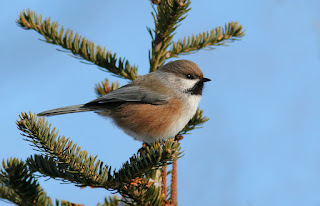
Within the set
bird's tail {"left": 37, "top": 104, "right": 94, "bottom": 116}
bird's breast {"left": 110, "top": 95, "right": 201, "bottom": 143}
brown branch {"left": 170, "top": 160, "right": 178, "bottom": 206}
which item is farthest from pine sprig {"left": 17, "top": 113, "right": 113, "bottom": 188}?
bird's breast {"left": 110, "top": 95, "right": 201, "bottom": 143}

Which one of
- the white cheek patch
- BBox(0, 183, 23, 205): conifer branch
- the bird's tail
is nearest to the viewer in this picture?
BBox(0, 183, 23, 205): conifer branch

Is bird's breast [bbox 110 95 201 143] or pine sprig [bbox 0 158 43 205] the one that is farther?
bird's breast [bbox 110 95 201 143]

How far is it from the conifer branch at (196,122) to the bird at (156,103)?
0.19 feet

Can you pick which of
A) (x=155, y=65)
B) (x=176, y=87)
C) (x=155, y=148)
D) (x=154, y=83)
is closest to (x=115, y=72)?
(x=155, y=65)

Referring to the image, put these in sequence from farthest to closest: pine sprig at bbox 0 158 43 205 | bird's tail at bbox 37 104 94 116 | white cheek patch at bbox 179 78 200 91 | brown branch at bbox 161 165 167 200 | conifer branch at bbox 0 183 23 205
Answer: white cheek patch at bbox 179 78 200 91 → bird's tail at bbox 37 104 94 116 → brown branch at bbox 161 165 167 200 → conifer branch at bbox 0 183 23 205 → pine sprig at bbox 0 158 43 205

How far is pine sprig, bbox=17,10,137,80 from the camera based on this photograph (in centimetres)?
301

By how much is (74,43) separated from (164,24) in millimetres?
877

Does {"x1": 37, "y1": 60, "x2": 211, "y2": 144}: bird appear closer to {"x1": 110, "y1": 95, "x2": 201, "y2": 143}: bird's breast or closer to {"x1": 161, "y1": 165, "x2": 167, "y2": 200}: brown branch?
{"x1": 110, "y1": 95, "x2": 201, "y2": 143}: bird's breast

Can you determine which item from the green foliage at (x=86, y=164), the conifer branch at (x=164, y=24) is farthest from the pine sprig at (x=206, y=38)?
the green foliage at (x=86, y=164)

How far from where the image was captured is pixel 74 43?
3.08 meters

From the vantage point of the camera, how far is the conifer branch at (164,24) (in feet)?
8.75

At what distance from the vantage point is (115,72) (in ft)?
10.4

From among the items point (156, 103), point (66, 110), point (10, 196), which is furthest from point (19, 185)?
Answer: point (156, 103)

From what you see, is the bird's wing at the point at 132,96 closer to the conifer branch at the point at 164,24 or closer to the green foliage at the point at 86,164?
the conifer branch at the point at 164,24
